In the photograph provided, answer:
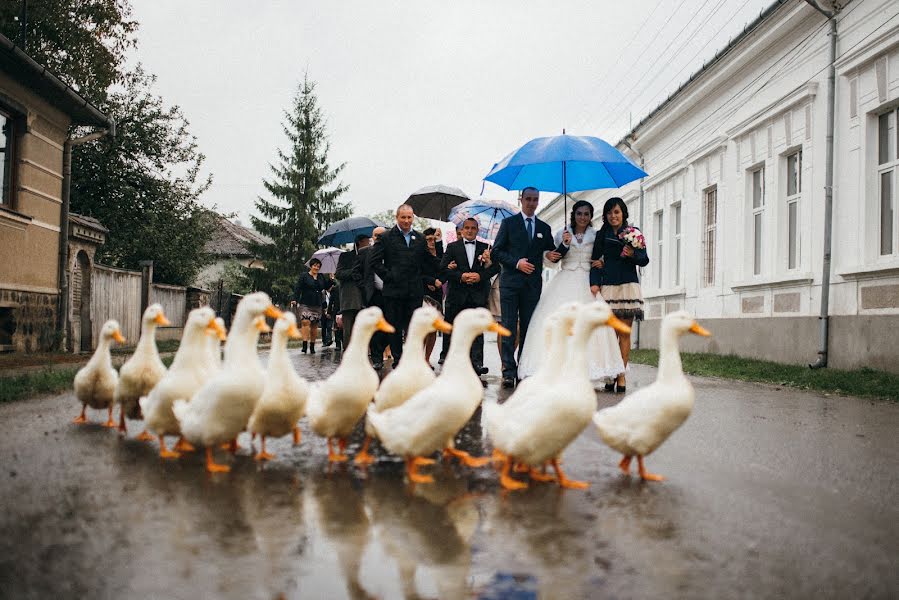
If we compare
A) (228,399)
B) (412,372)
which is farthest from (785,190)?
(228,399)

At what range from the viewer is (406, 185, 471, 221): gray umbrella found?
15789 millimetres

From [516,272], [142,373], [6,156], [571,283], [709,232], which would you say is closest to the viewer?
[142,373]

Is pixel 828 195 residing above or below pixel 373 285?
above

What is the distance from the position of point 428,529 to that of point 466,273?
6981 mm

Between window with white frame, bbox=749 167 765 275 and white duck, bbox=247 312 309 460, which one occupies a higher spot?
window with white frame, bbox=749 167 765 275

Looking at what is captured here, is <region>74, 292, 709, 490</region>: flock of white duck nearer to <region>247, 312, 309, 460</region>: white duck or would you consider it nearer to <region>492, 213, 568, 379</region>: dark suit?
<region>247, 312, 309, 460</region>: white duck

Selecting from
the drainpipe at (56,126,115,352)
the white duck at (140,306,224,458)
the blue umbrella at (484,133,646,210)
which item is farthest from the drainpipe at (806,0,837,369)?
the drainpipe at (56,126,115,352)

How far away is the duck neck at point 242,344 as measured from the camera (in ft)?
15.2

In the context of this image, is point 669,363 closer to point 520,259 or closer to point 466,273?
point 520,259

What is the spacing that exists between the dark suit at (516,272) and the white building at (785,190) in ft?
16.7

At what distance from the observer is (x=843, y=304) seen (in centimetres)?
1227

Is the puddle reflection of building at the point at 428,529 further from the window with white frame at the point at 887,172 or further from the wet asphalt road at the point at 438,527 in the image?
the window with white frame at the point at 887,172

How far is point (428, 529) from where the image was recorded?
336 centimetres

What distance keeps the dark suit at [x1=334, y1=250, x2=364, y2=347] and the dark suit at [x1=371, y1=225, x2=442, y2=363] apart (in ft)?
6.40
